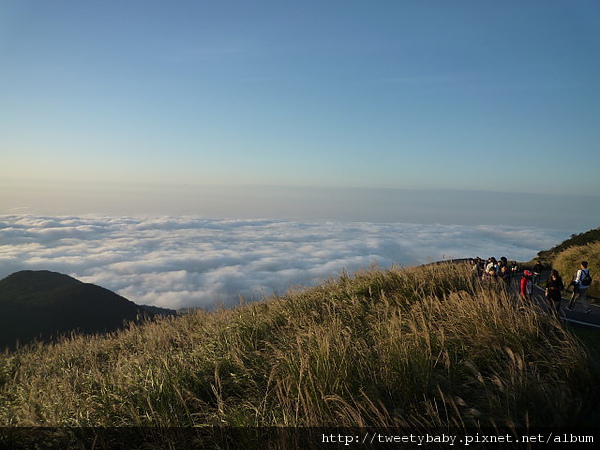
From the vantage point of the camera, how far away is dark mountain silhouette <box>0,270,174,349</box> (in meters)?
59.6

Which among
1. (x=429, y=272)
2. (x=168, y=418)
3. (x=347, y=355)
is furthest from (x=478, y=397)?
(x=429, y=272)

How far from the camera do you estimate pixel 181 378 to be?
624cm

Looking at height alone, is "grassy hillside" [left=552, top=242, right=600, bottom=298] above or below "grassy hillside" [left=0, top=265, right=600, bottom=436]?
below

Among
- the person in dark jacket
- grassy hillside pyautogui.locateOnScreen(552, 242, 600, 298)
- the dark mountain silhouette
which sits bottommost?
the dark mountain silhouette

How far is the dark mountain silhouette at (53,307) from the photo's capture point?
196 feet

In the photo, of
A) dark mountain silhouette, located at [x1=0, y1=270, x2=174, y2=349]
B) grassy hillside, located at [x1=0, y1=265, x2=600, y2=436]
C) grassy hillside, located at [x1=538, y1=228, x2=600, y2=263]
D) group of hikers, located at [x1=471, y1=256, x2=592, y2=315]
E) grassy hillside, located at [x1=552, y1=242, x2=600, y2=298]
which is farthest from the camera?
dark mountain silhouette, located at [x1=0, y1=270, x2=174, y2=349]

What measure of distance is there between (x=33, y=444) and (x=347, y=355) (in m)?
4.26

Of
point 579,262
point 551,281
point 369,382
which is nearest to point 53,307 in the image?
point 579,262

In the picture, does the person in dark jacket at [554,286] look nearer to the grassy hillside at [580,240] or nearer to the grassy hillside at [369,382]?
the grassy hillside at [369,382]

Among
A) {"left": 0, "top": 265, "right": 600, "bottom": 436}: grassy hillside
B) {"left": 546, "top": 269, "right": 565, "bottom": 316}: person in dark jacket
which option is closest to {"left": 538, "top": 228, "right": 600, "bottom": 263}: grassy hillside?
{"left": 546, "top": 269, "right": 565, "bottom": 316}: person in dark jacket

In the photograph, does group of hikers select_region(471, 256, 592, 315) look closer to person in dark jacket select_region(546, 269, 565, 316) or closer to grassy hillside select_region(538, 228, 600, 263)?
person in dark jacket select_region(546, 269, 565, 316)

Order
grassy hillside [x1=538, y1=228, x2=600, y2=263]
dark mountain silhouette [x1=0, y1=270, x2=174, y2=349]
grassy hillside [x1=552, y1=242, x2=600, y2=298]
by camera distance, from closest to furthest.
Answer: grassy hillside [x1=552, y1=242, x2=600, y2=298], grassy hillside [x1=538, y1=228, x2=600, y2=263], dark mountain silhouette [x1=0, y1=270, x2=174, y2=349]

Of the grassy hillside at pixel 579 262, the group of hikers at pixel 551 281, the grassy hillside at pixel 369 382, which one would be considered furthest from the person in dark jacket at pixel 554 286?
the grassy hillside at pixel 579 262

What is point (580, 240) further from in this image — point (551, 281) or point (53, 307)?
point (53, 307)
